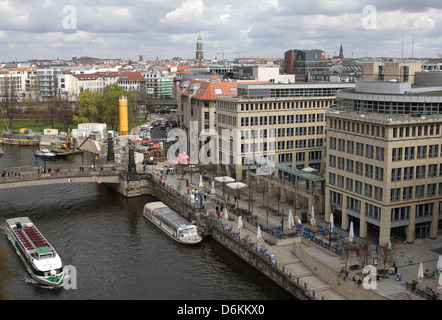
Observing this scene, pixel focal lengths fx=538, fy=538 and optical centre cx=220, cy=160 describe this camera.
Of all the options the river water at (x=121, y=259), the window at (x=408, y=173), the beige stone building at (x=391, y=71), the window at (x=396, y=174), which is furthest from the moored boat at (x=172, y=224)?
the beige stone building at (x=391, y=71)

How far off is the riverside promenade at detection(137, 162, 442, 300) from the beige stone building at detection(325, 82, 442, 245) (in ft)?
6.82

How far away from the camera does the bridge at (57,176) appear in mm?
71500

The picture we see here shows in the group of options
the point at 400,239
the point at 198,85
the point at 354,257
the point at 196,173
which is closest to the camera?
the point at 354,257

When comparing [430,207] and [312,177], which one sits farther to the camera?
[312,177]

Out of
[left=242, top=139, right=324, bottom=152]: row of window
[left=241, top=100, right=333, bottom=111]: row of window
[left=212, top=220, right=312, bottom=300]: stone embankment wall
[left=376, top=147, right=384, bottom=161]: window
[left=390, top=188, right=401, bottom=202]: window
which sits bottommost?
[left=212, top=220, right=312, bottom=300]: stone embankment wall

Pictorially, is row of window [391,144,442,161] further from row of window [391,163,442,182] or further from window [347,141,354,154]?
window [347,141,354,154]

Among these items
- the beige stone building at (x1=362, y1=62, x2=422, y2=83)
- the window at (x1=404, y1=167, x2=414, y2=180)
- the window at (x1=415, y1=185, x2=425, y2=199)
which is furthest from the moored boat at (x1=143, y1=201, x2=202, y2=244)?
the beige stone building at (x1=362, y1=62, x2=422, y2=83)

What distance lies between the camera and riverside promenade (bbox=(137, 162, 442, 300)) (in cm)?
3988

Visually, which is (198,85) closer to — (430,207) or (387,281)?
(430,207)

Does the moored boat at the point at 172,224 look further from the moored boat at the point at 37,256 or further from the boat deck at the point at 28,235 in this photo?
the boat deck at the point at 28,235

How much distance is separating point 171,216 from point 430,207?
28418 millimetres

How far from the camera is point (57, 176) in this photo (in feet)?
242

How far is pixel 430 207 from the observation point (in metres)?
51.0
